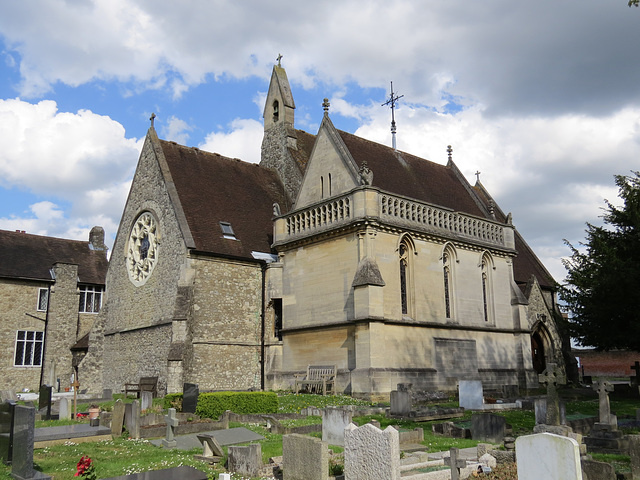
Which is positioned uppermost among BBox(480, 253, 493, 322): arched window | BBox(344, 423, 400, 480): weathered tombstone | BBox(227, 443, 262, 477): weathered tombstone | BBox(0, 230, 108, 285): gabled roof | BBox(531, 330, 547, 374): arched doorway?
BBox(0, 230, 108, 285): gabled roof

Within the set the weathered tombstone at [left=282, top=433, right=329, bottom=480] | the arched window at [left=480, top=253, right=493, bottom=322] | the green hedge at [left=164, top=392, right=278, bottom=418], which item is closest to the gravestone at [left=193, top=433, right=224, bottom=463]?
the weathered tombstone at [left=282, top=433, right=329, bottom=480]

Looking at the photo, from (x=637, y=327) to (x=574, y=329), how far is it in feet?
16.6

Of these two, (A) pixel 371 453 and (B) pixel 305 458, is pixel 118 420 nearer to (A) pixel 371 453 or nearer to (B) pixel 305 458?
(B) pixel 305 458

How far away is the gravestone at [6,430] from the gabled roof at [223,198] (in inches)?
578

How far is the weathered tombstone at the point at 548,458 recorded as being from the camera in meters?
6.34

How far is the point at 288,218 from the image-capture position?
2661cm

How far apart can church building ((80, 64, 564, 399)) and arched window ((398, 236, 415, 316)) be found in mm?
55

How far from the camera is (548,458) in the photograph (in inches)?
258

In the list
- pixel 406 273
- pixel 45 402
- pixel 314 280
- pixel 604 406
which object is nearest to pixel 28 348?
pixel 45 402

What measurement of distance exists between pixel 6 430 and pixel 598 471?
33.3 feet

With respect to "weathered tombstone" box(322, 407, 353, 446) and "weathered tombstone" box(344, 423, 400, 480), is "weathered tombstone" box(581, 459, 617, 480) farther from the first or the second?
"weathered tombstone" box(322, 407, 353, 446)

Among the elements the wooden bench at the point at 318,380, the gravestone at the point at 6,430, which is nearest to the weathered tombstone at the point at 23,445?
the gravestone at the point at 6,430

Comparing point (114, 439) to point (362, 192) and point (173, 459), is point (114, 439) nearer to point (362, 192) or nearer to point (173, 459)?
point (173, 459)

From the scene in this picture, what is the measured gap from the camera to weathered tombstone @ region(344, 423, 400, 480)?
7957mm
